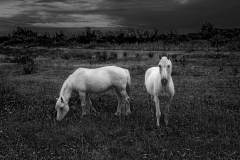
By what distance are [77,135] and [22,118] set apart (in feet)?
8.21

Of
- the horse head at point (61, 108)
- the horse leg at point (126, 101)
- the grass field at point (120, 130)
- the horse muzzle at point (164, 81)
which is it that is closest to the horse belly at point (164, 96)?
the horse muzzle at point (164, 81)

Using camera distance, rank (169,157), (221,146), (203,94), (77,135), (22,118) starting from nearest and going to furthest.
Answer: (169,157), (221,146), (77,135), (22,118), (203,94)

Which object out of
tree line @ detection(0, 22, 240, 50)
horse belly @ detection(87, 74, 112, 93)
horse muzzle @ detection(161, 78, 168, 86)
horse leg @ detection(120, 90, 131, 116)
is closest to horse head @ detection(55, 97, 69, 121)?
horse belly @ detection(87, 74, 112, 93)

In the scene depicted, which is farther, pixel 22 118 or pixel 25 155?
pixel 22 118

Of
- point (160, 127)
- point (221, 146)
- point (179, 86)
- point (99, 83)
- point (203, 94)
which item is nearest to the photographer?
point (221, 146)

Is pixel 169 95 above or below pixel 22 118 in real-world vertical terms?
above

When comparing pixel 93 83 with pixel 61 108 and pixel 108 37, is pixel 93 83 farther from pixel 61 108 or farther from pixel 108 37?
pixel 108 37

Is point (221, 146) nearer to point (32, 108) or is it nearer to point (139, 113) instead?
point (139, 113)

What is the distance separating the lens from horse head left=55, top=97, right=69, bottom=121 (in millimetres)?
8078

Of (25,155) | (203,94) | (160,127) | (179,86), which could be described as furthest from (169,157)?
(179,86)

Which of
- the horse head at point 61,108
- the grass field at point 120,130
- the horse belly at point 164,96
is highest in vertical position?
the horse belly at point 164,96

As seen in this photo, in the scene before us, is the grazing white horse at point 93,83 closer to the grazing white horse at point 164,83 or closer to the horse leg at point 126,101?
the horse leg at point 126,101

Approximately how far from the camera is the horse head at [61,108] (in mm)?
8078

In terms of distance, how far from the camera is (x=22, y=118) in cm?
812
